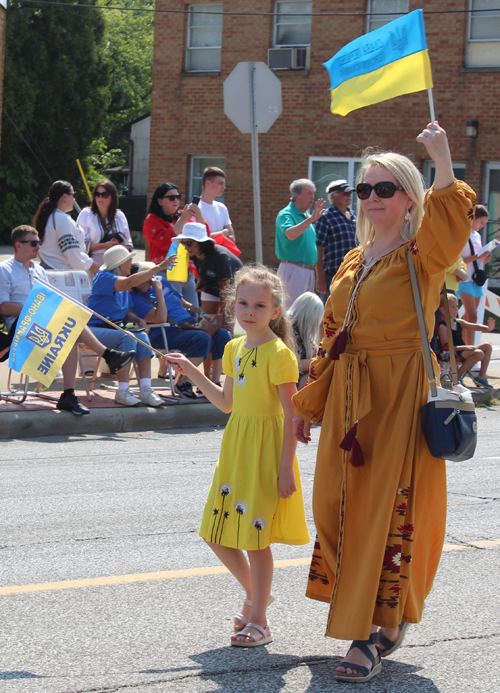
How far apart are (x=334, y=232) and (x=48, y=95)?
2202 centimetres

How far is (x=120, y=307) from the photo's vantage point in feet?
29.7

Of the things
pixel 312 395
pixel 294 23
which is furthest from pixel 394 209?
pixel 294 23

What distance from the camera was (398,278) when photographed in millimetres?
3354

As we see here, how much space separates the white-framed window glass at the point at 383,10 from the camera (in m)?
19.5

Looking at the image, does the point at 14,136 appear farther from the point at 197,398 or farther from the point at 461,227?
the point at 461,227

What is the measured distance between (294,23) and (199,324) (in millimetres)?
12917

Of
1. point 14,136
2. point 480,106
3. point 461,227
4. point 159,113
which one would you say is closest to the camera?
point 461,227

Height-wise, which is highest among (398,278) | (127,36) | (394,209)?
(127,36)

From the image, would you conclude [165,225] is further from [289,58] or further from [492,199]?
[492,199]

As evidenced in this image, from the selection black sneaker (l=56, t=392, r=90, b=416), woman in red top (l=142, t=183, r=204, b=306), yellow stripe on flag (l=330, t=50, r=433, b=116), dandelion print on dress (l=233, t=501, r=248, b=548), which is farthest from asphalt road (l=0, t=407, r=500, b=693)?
woman in red top (l=142, t=183, r=204, b=306)

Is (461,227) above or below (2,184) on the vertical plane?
below

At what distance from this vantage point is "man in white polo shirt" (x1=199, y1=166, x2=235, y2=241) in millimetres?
11148

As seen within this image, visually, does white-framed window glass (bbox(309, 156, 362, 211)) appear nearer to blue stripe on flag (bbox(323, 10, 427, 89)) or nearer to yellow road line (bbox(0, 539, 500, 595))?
blue stripe on flag (bbox(323, 10, 427, 89))

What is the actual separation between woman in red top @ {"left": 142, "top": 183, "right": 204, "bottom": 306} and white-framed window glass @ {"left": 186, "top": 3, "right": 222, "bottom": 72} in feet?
38.3
